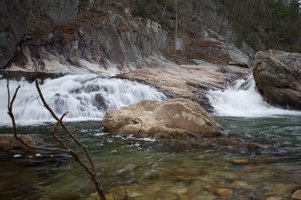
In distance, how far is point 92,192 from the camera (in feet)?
16.0

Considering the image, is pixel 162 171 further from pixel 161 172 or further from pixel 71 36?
pixel 71 36

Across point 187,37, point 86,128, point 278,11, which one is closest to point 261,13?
point 278,11

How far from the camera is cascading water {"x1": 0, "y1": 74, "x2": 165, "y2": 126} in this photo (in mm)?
13641

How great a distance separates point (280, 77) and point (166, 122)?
1044cm

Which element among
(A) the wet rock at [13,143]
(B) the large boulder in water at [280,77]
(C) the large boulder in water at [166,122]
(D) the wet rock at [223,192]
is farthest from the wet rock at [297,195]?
(B) the large boulder in water at [280,77]

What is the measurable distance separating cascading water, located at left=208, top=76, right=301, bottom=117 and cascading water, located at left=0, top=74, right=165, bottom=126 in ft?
9.59

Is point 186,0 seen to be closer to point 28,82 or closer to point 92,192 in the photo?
point 28,82

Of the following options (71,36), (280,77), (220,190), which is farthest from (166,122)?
(71,36)

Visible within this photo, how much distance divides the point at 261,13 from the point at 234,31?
8967 mm

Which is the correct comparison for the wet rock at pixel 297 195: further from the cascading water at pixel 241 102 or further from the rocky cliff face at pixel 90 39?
the rocky cliff face at pixel 90 39

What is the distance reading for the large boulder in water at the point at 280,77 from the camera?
1748cm

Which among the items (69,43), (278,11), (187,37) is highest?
(278,11)

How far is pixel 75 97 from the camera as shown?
14758 millimetres

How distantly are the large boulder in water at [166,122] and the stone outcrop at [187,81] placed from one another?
6.88 m
